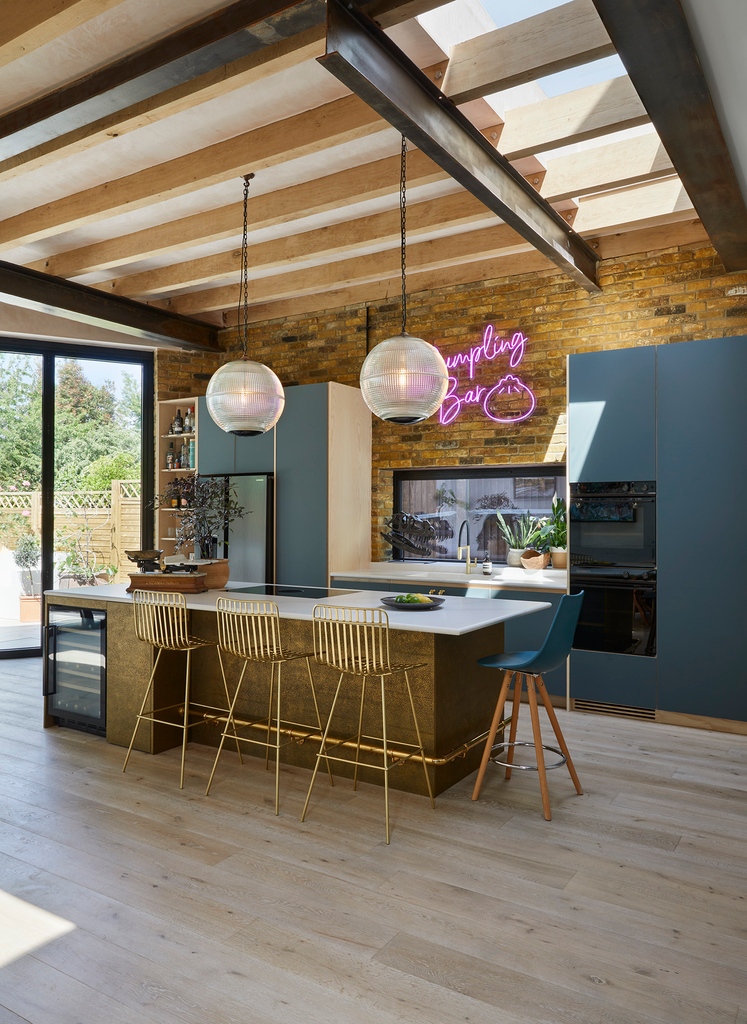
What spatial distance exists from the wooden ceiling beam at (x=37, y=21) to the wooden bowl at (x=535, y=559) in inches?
165

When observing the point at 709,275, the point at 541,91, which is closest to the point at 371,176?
the point at 541,91

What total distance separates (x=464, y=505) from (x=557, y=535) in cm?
90

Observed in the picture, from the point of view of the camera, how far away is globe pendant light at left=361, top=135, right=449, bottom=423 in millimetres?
3398

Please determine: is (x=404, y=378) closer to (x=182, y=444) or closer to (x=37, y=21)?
(x=37, y=21)

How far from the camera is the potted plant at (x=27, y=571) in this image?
674cm

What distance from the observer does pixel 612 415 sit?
193 inches

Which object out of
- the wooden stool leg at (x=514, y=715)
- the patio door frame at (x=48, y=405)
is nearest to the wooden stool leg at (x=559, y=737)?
the wooden stool leg at (x=514, y=715)

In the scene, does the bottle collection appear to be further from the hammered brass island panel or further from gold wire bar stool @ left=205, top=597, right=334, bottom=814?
gold wire bar stool @ left=205, top=597, right=334, bottom=814

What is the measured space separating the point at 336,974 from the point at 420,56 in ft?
11.3

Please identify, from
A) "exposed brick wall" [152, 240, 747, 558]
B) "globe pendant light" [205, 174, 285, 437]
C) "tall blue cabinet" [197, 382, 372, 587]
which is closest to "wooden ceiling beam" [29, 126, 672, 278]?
"globe pendant light" [205, 174, 285, 437]

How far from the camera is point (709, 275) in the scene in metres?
4.95

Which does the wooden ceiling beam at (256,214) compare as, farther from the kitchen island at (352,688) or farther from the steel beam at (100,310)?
the kitchen island at (352,688)

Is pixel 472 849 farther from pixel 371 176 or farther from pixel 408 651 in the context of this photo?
pixel 371 176

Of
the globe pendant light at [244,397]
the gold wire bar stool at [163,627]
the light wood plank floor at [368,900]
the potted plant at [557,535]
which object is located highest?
the globe pendant light at [244,397]
